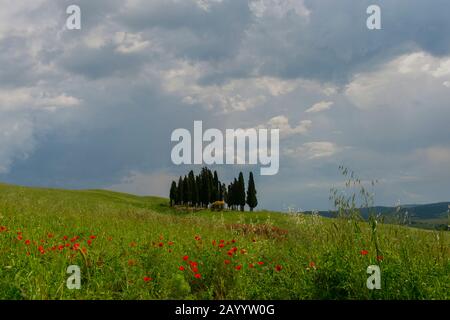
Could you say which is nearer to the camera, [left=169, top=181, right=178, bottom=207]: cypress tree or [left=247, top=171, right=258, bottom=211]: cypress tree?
[left=247, top=171, right=258, bottom=211]: cypress tree

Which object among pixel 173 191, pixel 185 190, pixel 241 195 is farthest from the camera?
pixel 173 191

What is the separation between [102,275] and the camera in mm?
6723

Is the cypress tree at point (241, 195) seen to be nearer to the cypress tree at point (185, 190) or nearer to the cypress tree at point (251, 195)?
the cypress tree at point (251, 195)

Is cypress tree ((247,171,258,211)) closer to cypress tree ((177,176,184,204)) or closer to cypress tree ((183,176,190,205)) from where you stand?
cypress tree ((183,176,190,205))

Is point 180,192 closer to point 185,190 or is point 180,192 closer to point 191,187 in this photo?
point 185,190

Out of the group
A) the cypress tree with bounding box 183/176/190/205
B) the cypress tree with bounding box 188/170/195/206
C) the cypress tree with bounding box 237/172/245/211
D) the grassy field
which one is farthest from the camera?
the cypress tree with bounding box 183/176/190/205

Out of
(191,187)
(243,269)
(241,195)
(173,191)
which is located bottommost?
(243,269)

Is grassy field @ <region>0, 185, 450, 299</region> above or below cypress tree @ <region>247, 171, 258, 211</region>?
below

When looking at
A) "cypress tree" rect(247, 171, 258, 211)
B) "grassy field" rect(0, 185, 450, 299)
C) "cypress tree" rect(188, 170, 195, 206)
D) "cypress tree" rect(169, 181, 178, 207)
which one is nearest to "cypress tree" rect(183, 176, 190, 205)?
"cypress tree" rect(188, 170, 195, 206)

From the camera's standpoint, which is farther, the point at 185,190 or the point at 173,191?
the point at 173,191

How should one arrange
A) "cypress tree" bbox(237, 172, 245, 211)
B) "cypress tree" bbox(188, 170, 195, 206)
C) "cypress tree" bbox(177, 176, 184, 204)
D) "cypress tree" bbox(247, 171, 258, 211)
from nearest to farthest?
"cypress tree" bbox(237, 172, 245, 211) < "cypress tree" bbox(247, 171, 258, 211) < "cypress tree" bbox(188, 170, 195, 206) < "cypress tree" bbox(177, 176, 184, 204)

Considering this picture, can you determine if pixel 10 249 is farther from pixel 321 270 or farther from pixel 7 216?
pixel 321 270

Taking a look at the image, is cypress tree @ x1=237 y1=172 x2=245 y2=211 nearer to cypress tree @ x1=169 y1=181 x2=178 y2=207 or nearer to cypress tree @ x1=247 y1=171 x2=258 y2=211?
cypress tree @ x1=247 y1=171 x2=258 y2=211

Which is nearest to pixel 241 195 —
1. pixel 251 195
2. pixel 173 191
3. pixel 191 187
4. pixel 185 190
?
pixel 251 195
